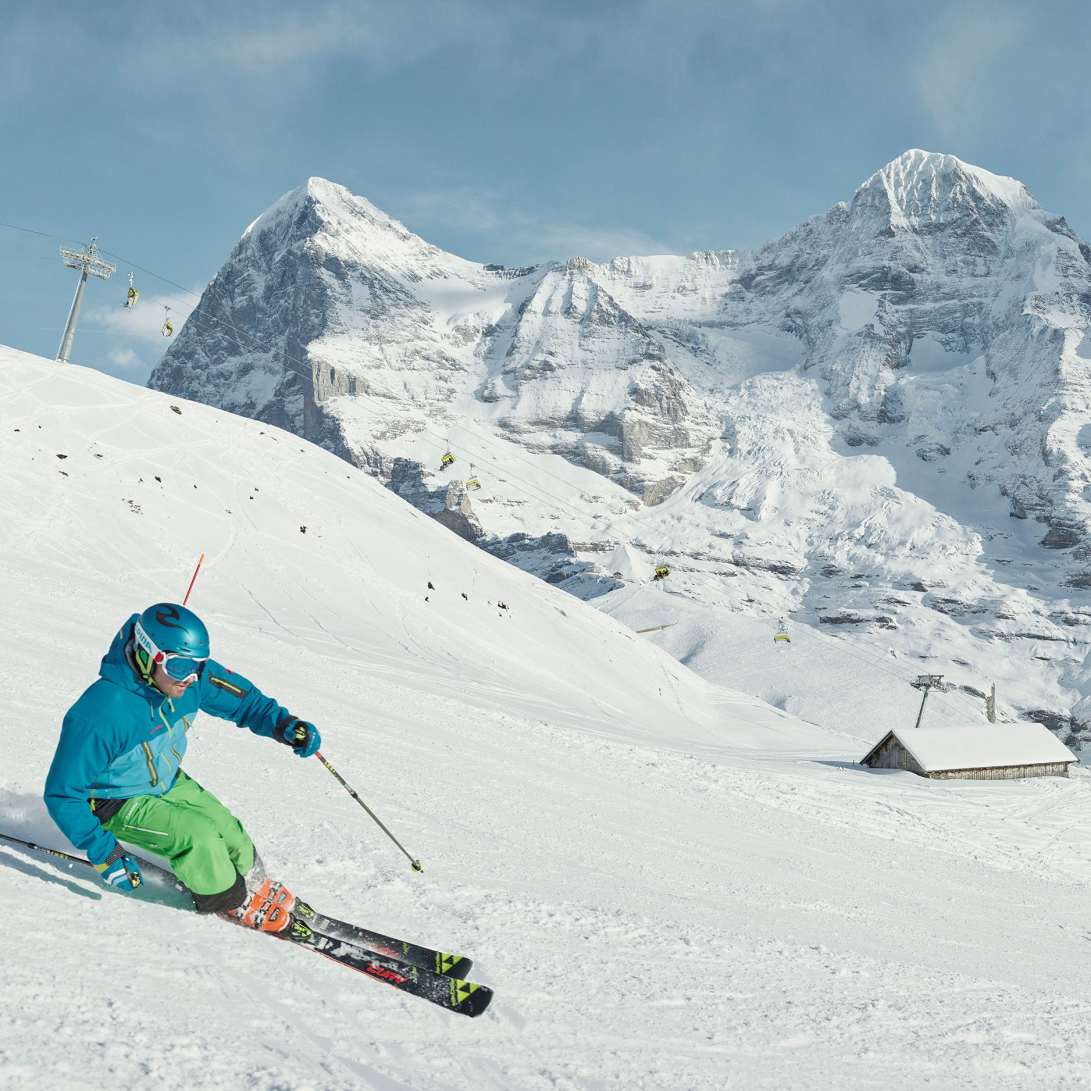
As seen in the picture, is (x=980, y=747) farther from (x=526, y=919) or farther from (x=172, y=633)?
(x=172, y=633)

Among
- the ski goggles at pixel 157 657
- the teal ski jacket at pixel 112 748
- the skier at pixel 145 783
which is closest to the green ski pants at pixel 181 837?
the skier at pixel 145 783

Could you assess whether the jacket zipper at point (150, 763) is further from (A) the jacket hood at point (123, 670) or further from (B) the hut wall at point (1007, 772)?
(B) the hut wall at point (1007, 772)

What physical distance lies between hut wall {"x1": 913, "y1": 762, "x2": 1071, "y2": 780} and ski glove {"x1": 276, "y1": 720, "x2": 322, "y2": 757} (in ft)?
121

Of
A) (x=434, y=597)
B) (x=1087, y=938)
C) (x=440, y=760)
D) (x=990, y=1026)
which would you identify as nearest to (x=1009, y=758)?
(x=434, y=597)

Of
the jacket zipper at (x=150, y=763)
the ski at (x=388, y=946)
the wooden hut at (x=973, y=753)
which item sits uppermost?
the wooden hut at (x=973, y=753)

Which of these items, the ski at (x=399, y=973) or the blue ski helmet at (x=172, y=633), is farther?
the blue ski helmet at (x=172, y=633)

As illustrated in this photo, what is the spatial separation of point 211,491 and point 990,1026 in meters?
34.6

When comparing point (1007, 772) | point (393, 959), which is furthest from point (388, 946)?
point (1007, 772)

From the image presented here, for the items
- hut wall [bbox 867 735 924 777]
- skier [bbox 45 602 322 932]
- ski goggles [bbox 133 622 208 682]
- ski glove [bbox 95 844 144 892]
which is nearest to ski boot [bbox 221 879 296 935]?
skier [bbox 45 602 322 932]

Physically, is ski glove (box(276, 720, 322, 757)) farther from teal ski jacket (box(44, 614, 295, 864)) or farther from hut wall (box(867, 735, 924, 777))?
hut wall (box(867, 735, 924, 777))

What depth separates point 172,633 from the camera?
4.77 m

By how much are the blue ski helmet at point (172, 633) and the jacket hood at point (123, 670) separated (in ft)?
0.24

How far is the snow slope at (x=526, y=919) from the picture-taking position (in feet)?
12.2

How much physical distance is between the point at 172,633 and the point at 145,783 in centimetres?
78
